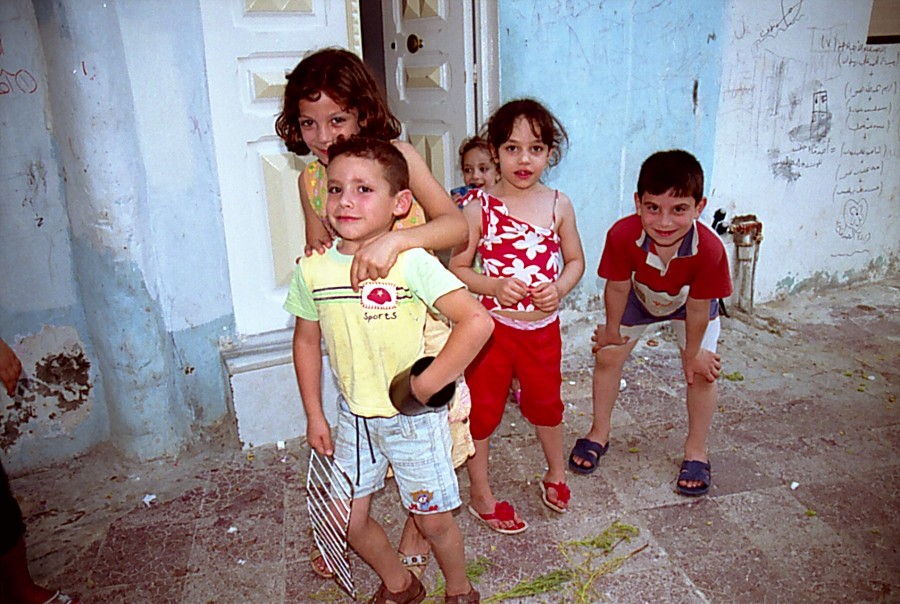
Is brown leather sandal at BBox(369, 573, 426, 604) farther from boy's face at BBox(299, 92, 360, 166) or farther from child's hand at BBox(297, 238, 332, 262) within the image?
boy's face at BBox(299, 92, 360, 166)

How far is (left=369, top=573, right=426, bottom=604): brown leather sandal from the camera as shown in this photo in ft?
7.71

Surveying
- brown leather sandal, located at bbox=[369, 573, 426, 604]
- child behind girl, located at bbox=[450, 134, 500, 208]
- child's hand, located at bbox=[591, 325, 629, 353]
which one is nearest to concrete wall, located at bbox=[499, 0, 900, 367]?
child behind girl, located at bbox=[450, 134, 500, 208]

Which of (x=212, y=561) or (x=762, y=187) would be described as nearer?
(x=212, y=561)

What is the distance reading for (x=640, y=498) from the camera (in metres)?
2.95

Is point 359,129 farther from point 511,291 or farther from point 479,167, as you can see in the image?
point 479,167

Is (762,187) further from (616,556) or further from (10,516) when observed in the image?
(10,516)

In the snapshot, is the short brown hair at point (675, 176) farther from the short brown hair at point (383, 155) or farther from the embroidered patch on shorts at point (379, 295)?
the embroidered patch on shorts at point (379, 295)

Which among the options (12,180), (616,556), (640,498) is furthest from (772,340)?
(12,180)

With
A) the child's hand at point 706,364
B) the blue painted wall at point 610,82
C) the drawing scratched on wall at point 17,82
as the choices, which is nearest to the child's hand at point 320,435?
the child's hand at point 706,364

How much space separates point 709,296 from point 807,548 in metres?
1.00

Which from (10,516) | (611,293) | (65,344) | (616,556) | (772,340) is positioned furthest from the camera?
(772,340)

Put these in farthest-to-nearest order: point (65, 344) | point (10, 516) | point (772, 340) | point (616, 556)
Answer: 1. point (772, 340)
2. point (65, 344)
3. point (616, 556)
4. point (10, 516)

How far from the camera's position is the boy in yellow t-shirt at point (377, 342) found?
5.98ft

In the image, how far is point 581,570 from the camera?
2537 millimetres
